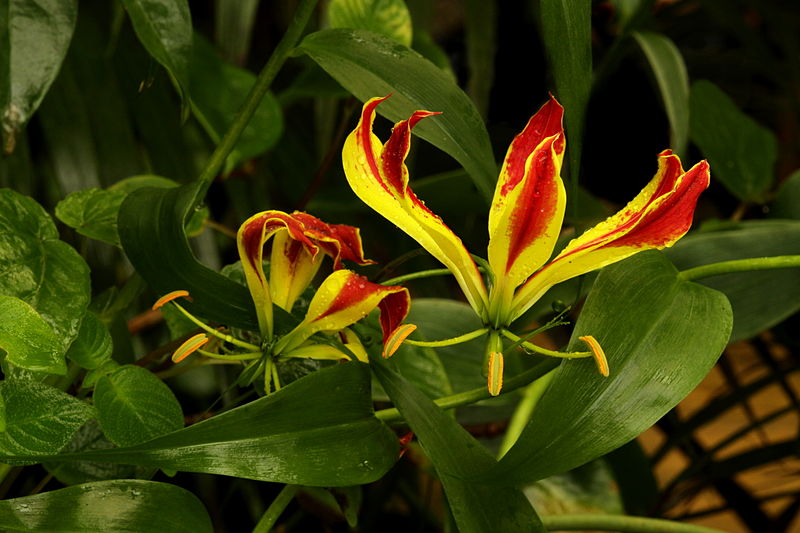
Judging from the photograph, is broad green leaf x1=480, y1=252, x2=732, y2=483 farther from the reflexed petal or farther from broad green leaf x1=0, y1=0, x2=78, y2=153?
broad green leaf x1=0, y1=0, x2=78, y2=153

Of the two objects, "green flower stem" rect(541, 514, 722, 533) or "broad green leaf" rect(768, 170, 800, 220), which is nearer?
"green flower stem" rect(541, 514, 722, 533)

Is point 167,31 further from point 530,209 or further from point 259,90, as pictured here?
point 530,209

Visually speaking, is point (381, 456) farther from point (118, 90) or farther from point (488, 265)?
point (118, 90)

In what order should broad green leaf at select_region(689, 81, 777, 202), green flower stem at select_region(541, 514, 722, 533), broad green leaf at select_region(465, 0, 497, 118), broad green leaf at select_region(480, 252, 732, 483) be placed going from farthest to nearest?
1. broad green leaf at select_region(465, 0, 497, 118)
2. broad green leaf at select_region(689, 81, 777, 202)
3. green flower stem at select_region(541, 514, 722, 533)
4. broad green leaf at select_region(480, 252, 732, 483)

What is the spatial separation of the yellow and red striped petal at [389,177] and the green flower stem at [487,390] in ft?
0.22

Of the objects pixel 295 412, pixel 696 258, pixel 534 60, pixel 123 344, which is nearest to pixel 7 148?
pixel 123 344

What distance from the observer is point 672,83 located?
0.79 metres

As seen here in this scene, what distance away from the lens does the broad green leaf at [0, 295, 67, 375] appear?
0.33 metres

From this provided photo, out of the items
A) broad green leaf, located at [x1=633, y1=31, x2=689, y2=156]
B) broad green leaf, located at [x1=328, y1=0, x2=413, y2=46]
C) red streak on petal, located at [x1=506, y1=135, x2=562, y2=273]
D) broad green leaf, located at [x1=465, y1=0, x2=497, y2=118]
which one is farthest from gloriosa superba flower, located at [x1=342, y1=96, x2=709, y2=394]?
broad green leaf, located at [x1=465, y1=0, x2=497, y2=118]

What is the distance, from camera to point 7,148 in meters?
0.49

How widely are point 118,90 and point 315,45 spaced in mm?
551

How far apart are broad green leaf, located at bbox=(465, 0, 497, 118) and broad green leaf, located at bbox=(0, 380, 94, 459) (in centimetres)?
77

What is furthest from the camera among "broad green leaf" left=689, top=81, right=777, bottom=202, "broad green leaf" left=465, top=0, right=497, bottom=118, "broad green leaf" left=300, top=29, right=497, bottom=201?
"broad green leaf" left=465, top=0, right=497, bottom=118

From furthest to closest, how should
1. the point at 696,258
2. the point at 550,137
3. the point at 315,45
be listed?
the point at 696,258 → the point at 315,45 → the point at 550,137
